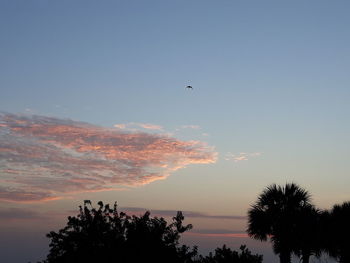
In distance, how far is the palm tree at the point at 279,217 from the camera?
35750 mm

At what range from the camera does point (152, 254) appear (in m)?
22.1

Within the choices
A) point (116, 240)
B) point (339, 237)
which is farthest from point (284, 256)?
point (116, 240)

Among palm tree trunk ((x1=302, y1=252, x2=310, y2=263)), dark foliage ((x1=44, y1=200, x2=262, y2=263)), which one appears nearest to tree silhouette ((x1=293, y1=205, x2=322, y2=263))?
palm tree trunk ((x1=302, y1=252, x2=310, y2=263))

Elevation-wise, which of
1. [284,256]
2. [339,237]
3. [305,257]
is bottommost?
[305,257]

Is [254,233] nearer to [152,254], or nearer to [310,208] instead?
[310,208]

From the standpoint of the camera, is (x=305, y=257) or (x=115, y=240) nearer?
(x=115, y=240)

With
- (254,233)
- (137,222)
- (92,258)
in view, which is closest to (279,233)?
(254,233)

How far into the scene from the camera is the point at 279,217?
36906 millimetres

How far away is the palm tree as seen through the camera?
117 feet

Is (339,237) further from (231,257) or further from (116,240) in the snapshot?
(116,240)

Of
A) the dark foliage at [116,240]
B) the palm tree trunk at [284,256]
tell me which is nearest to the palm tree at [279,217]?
the palm tree trunk at [284,256]

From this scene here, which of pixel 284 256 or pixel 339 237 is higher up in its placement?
pixel 339 237

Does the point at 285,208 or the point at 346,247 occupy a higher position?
the point at 285,208

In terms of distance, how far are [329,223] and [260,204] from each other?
5.90 metres
